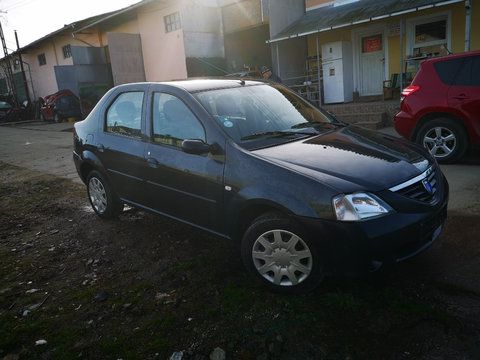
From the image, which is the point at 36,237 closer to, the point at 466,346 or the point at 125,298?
the point at 125,298

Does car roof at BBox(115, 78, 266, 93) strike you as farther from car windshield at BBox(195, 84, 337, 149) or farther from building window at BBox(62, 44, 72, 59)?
building window at BBox(62, 44, 72, 59)

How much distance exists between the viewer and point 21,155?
39.6 feet

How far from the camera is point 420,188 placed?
296 centimetres

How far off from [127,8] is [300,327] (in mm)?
19237

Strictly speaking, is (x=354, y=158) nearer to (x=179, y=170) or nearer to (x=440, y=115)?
(x=179, y=170)


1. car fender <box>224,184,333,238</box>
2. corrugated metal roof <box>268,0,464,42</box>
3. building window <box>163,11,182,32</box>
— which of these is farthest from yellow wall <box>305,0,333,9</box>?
car fender <box>224,184,333,238</box>

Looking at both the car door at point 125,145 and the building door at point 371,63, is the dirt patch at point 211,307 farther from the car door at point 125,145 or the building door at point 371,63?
the building door at point 371,63

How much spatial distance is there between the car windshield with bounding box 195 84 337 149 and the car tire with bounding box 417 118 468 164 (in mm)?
3186

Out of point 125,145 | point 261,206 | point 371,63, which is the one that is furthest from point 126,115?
point 371,63

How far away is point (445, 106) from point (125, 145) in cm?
503

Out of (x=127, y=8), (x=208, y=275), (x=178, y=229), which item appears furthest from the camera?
(x=127, y=8)

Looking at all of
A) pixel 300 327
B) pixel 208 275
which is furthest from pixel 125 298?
pixel 300 327

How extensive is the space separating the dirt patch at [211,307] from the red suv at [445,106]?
2.48 m

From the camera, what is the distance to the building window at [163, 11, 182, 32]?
18.0 metres
